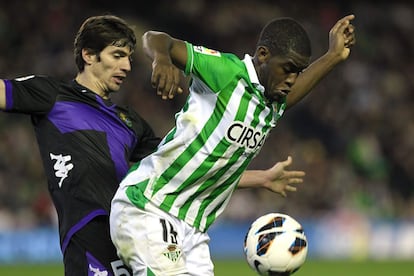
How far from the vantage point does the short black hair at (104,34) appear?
5.76 m

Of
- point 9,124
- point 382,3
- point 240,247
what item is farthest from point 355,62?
point 9,124

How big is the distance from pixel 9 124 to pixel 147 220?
1106 centimetres

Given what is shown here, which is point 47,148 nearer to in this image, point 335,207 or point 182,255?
point 182,255

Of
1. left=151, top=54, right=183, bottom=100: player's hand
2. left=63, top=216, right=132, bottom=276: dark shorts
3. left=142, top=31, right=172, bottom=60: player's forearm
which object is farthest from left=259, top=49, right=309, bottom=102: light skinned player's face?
left=63, top=216, right=132, bottom=276: dark shorts

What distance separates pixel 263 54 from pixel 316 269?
9.02 m

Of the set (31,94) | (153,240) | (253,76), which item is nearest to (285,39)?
(253,76)

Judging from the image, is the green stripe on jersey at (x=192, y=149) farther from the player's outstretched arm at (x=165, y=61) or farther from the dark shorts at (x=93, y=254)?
the dark shorts at (x=93, y=254)

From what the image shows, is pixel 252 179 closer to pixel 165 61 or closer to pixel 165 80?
pixel 165 61

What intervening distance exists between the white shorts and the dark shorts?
311 millimetres

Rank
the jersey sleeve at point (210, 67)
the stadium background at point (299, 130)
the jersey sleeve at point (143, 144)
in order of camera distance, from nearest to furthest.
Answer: the jersey sleeve at point (210, 67) → the jersey sleeve at point (143, 144) → the stadium background at point (299, 130)

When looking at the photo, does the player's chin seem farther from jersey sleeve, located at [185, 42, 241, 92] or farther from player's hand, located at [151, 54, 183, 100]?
player's hand, located at [151, 54, 183, 100]

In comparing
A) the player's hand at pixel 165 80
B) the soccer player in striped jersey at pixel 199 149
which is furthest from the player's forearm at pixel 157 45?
the soccer player in striped jersey at pixel 199 149

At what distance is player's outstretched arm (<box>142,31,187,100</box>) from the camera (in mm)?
4375

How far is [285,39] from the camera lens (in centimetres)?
509
